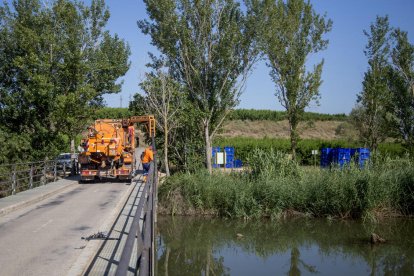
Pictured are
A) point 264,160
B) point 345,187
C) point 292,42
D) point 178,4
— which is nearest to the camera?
point 345,187

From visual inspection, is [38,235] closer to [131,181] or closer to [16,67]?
[131,181]

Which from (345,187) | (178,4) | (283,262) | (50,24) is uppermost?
(178,4)

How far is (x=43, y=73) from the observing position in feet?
73.6

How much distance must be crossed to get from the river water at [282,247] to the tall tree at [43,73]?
7624 millimetres

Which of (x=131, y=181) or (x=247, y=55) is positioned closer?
(x=131, y=181)

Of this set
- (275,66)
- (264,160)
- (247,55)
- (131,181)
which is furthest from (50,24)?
(275,66)

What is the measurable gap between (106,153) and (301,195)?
29.3 ft

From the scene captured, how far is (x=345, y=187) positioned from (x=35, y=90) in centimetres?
1504

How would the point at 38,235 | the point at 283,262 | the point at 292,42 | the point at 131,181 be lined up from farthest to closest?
the point at 292,42, the point at 131,181, the point at 283,262, the point at 38,235

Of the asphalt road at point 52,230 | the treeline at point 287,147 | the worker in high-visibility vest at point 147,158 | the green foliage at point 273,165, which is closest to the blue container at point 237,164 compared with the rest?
the treeline at point 287,147

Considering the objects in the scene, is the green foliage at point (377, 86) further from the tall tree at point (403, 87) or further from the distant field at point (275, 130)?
the distant field at point (275, 130)

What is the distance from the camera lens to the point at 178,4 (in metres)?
26.0

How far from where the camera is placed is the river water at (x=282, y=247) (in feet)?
45.1

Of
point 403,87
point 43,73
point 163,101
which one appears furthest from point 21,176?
point 403,87
